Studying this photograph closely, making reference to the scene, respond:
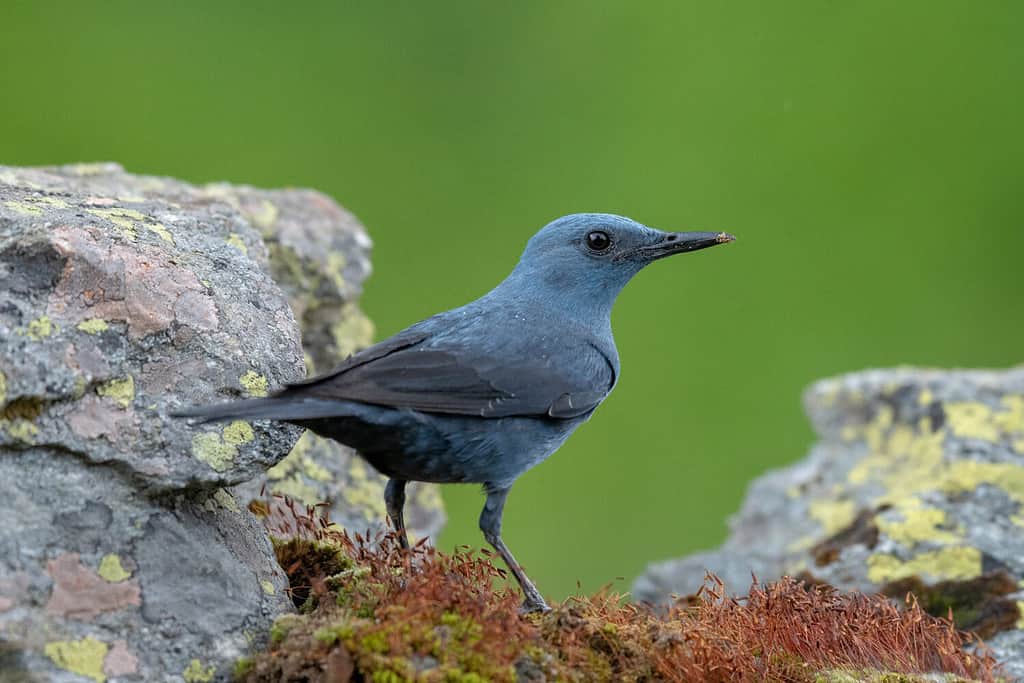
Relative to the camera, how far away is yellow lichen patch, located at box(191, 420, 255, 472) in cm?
390

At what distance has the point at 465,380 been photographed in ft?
16.0

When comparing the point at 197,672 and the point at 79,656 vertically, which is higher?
the point at 79,656

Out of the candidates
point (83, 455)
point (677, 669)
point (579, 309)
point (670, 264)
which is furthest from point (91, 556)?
point (670, 264)

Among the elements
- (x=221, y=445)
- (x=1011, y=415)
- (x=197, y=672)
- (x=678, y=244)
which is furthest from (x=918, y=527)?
(x=197, y=672)

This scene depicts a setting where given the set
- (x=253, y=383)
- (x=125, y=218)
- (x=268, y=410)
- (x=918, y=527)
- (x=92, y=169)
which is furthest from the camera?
Result: (x=92, y=169)

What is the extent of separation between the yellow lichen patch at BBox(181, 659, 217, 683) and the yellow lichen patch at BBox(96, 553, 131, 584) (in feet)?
1.13

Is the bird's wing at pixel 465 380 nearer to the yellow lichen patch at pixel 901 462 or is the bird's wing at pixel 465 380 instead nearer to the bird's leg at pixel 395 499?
the bird's leg at pixel 395 499

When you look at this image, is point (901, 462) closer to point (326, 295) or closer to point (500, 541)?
point (500, 541)

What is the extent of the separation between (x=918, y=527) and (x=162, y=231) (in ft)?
13.3

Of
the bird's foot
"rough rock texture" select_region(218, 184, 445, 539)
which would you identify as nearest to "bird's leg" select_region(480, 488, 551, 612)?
the bird's foot

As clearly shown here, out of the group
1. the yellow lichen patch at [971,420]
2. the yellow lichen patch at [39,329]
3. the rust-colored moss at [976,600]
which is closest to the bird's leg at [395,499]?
the yellow lichen patch at [39,329]

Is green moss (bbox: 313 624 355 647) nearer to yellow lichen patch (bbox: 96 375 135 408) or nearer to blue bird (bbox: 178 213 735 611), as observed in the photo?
blue bird (bbox: 178 213 735 611)

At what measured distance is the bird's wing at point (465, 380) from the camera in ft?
14.8

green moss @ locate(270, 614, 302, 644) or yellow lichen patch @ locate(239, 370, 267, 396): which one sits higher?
yellow lichen patch @ locate(239, 370, 267, 396)
